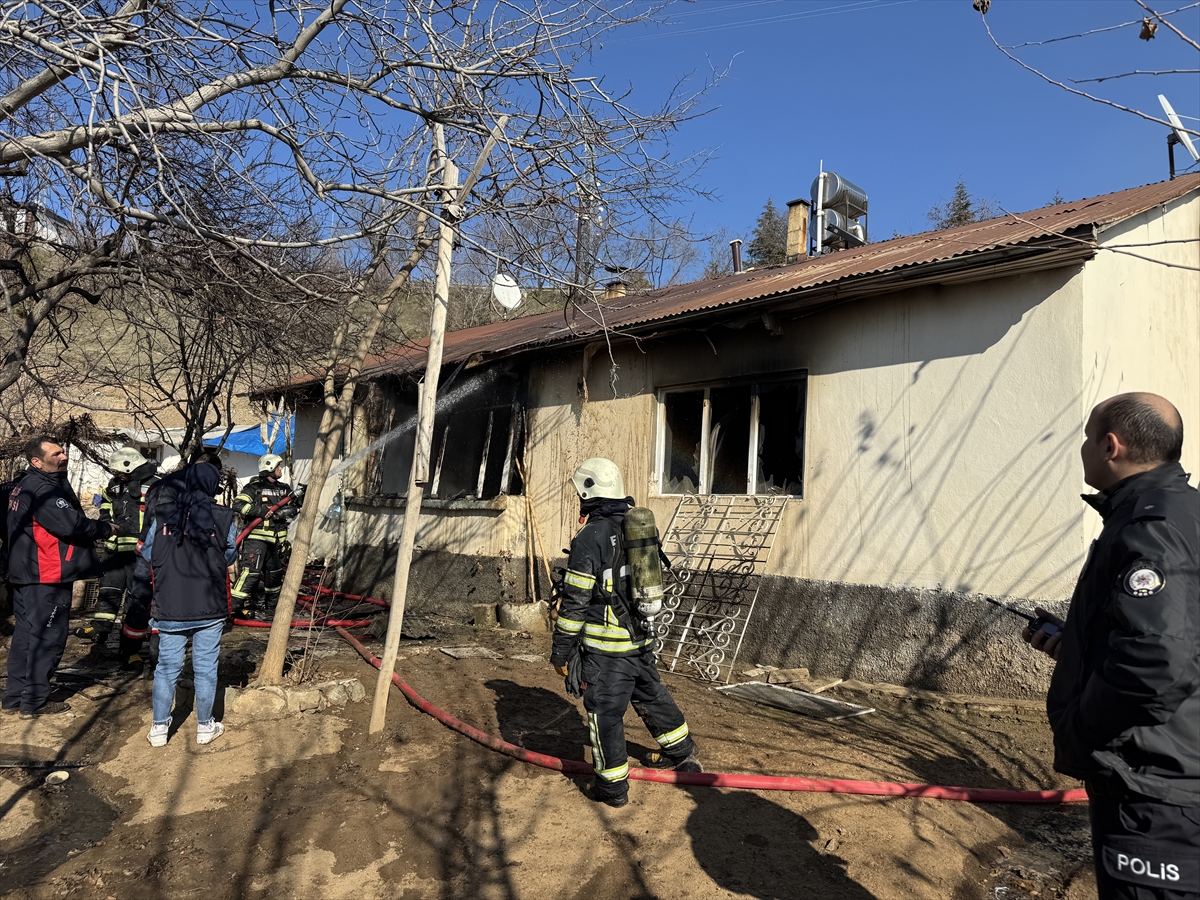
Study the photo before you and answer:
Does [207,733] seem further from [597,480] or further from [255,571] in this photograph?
[255,571]

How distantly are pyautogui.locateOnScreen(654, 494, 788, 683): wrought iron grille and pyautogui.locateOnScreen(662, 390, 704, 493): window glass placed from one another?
44cm

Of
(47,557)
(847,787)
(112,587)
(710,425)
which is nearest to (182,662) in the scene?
(47,557)

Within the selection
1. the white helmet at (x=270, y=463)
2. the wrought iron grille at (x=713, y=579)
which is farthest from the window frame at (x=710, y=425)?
the white helmet at (x=270, y=463)

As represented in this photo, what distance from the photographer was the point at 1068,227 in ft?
19.2

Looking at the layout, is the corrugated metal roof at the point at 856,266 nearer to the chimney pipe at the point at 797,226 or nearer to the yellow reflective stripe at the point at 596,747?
the chimney pipe at the point at 797,226

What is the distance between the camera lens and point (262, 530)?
890 centimetres

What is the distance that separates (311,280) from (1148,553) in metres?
5.50

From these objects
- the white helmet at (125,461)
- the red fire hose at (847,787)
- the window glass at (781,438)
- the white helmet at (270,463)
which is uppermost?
the window glass at (781,438)

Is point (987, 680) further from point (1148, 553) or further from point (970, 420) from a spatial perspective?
point (1148, 553)

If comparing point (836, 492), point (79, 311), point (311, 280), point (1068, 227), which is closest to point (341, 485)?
point (79, 311)

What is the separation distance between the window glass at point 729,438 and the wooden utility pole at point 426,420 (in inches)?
161

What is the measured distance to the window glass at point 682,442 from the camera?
8.76 metres

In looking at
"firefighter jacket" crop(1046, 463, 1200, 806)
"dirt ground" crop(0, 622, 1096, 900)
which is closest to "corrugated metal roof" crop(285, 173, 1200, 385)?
"firefighter jacket" crop(1046, 463, 1200, 806)

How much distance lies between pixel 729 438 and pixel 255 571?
17.9ft
